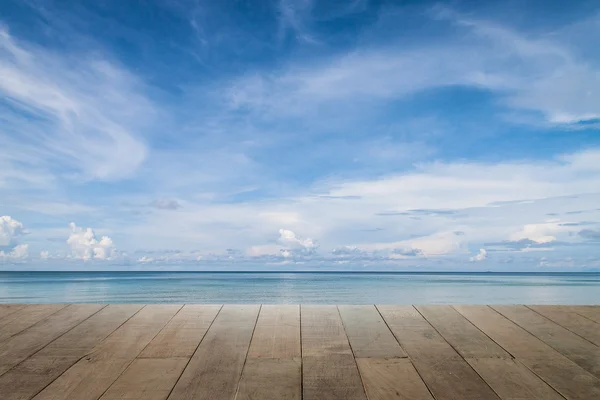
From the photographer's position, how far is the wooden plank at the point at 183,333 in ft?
8.29

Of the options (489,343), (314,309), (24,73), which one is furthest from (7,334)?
(24,73)

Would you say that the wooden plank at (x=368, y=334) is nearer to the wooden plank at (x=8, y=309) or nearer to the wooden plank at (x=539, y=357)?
the wooden plank at (x=539, y=357)

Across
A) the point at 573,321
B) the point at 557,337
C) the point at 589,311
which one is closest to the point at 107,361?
the point at 557,337

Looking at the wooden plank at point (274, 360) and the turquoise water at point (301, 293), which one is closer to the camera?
the wooden plank at point (274, 360)

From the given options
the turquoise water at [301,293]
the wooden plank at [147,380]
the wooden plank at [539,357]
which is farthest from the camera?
the turquoise water at [301,293]

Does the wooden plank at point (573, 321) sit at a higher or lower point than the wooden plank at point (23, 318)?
lower

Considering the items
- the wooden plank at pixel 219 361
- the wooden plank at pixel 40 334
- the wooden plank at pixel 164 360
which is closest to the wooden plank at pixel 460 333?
the wooden plank at pixel 219 361

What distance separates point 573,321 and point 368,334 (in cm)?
156

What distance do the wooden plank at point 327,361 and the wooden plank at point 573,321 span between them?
5.02 ft

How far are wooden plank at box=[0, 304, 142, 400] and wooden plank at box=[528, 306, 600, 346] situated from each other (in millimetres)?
2968

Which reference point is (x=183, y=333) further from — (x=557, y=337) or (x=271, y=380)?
(x=557, y=337)

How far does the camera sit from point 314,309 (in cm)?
347

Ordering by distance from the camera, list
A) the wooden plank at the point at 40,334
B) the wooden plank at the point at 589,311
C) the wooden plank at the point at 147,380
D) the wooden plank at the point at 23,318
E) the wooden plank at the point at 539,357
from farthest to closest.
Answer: the wooden plank at the point at 589,311 → the wooden plank at the point at 23,318 → the wooden plank at the point at 40,334 → the wooden plank at the point at 539,357 → the wooden plank at the point at 147,380

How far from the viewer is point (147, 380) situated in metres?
2.13
